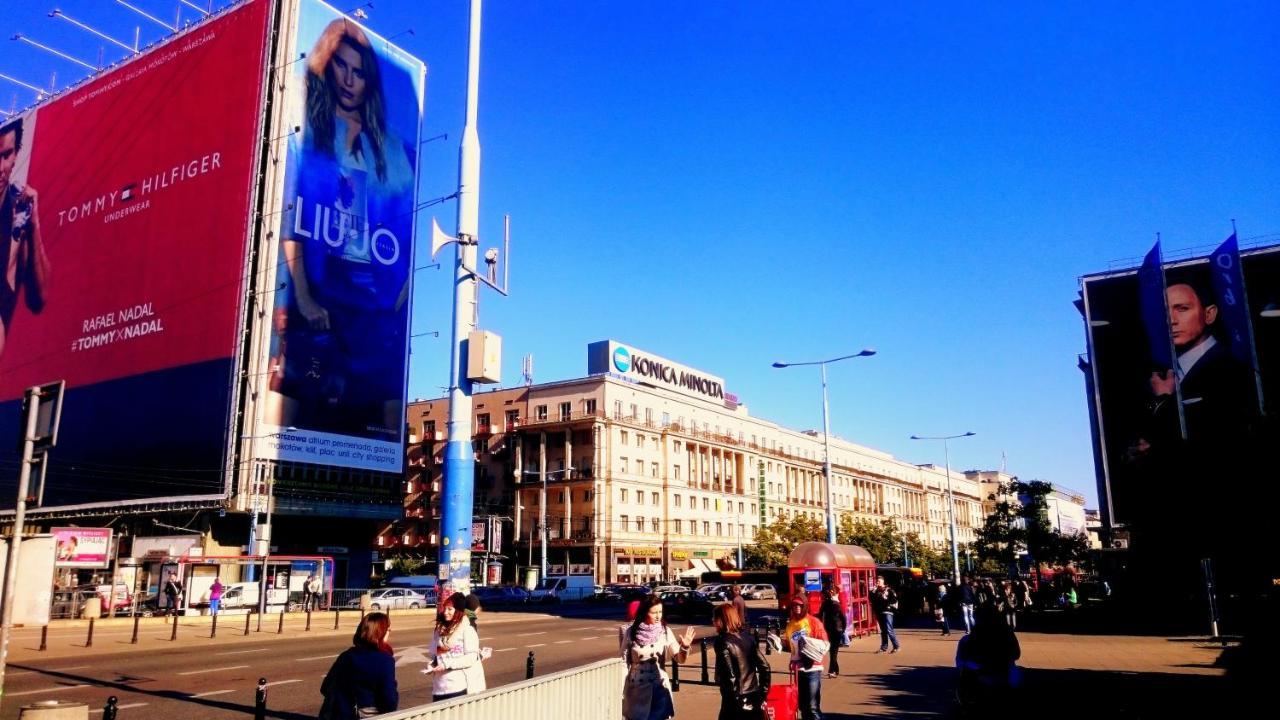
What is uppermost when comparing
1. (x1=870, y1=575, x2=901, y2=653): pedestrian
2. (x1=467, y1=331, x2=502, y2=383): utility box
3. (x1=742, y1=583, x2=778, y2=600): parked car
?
Answer: (x1=467, y1=331, x2=502, y2=383): utility box

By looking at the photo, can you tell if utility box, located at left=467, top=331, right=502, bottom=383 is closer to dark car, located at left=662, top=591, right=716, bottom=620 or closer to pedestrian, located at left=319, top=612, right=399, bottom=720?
pedestrian, located at left=319, top=612, right=399, bottom=720

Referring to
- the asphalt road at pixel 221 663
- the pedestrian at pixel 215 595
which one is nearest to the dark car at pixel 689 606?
the asphalt road at pixel 221 663

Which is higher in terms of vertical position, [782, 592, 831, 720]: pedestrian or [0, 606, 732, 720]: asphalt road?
[782, 592, 831, 720]: pedestrian

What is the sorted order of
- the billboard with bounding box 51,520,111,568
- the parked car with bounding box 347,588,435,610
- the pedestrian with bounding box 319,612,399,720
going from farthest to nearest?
the parked car with bounding box 347,588,435,610 < the billboard with bounding box 51,520,111,568 < the pedestrian with bounding box 319,612,399,720

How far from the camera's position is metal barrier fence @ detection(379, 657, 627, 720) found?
6000 millimetres

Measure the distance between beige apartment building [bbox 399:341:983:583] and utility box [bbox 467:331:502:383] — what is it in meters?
62.0

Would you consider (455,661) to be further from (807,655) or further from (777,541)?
(777,541)

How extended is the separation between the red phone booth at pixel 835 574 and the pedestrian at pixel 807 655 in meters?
12.4

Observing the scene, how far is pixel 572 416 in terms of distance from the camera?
7850cm

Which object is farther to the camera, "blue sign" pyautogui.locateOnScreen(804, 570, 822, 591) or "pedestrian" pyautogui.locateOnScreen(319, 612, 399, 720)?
"blue sign" pyautogui.locateOnScreen(804, 570, 822, 591)

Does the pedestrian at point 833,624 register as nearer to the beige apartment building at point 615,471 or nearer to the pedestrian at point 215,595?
the pedestrian at point 215,595

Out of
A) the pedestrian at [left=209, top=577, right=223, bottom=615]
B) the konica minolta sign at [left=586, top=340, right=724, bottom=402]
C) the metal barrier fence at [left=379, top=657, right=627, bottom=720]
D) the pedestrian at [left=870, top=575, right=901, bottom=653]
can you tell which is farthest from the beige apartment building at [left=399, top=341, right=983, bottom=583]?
the metal barrier fence at [left=379, top=657, right=627, bottom=720]

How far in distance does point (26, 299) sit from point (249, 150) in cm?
2106

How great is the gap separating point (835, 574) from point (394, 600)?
24258 millimetres
